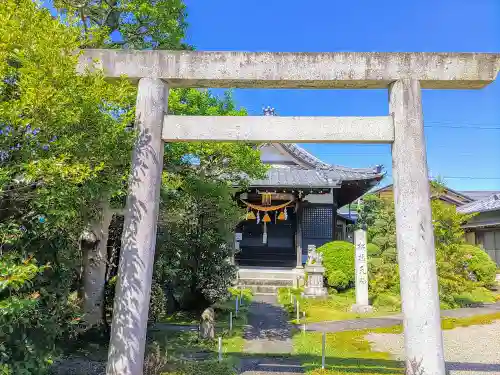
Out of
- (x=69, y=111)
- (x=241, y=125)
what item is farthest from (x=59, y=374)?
(x=241, y=125)

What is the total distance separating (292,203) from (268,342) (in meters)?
9.82

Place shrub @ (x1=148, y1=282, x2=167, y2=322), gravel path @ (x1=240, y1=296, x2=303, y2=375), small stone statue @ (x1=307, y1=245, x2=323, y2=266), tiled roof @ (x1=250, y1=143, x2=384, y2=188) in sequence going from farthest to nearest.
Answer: tiled roof @ (x1=250, y1=143, x2=384, y2=188), small stone statue @ (x1=307, y1=245, x2=323, y2=266), shrub @ (x1=148, y1=282, x2=167, y2=322), gravel path @ (x1=240, y1=296, x2=303, y2=375)

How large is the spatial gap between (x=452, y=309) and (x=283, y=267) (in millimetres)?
7420

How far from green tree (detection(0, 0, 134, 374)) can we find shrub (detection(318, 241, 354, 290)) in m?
12.3

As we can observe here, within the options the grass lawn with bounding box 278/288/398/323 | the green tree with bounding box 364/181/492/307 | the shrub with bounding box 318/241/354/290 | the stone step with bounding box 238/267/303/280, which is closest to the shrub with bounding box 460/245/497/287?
the green tree with bounding box 364/181/492/307

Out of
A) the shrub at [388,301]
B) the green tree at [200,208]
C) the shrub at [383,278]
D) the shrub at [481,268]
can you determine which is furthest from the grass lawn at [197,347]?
the shrub at [481,268]

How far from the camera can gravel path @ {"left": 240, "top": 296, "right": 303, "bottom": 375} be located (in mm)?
6516

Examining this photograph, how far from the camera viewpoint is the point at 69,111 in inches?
145

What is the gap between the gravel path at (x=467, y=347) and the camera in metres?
6.69

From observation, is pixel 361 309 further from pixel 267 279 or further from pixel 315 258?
pixel 267 279

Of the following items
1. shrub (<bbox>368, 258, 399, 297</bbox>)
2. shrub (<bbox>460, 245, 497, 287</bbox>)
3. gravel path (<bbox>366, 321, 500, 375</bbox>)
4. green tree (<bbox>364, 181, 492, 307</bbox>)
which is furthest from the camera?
shrub (<bbox>460, 245, 497, 287</bbox>)

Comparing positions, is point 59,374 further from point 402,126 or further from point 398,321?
point 398,321

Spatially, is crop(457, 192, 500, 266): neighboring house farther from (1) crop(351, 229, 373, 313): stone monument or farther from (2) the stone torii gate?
(2) the stone torii gate

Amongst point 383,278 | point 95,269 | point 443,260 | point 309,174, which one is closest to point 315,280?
point 383,278
